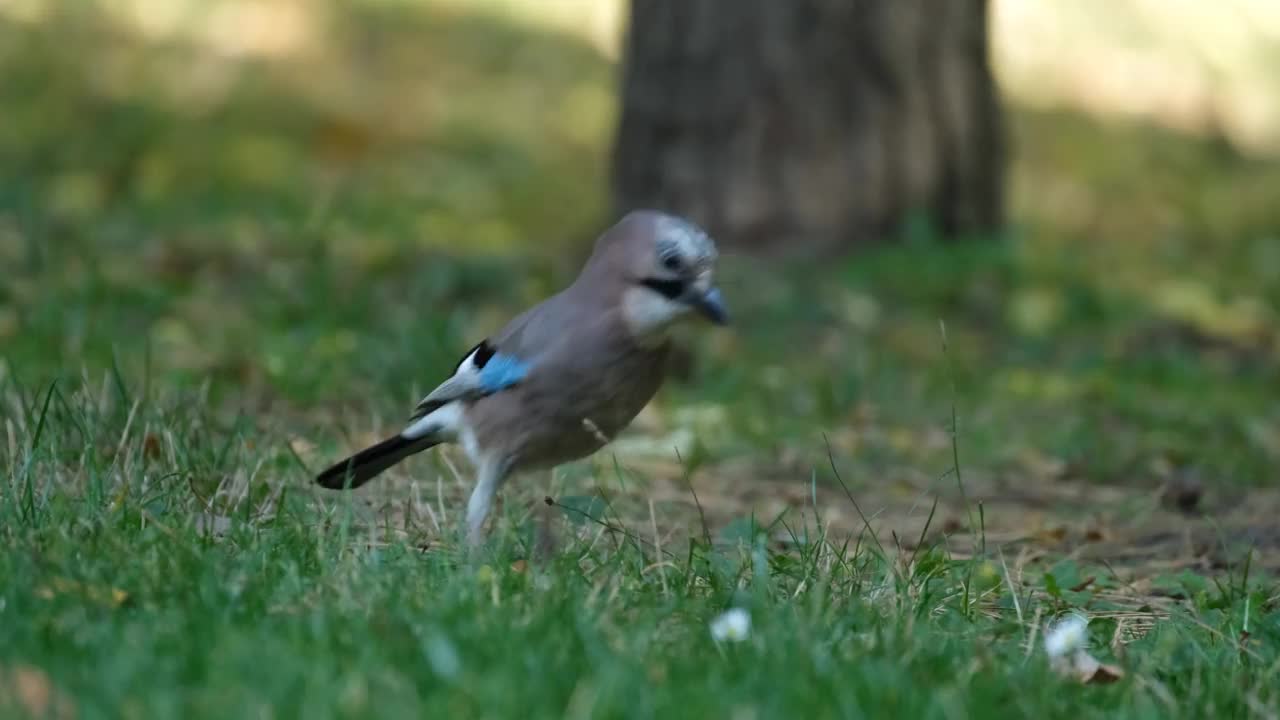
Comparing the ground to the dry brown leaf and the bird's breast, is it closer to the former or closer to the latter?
the dry brown leaf

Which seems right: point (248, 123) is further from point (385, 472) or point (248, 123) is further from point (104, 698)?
point (104, 698)

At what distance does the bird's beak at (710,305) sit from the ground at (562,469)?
506mm

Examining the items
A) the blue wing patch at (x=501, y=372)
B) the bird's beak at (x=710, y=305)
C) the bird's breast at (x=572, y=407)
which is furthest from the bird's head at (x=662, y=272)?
the blue wing patch at (x=501, y=372)

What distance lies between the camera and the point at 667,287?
405cm

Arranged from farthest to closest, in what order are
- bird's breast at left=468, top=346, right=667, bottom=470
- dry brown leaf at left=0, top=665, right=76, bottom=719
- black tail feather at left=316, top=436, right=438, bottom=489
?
black tail feather at left=316, top=436, right=438, bottom=489, bird's breast at left=468, top=346, right=667, bottom=470, dry brown leaf at left=0, top=665, right=76, bottom=719

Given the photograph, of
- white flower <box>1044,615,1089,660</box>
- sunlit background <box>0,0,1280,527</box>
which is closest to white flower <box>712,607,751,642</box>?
white flower <box>1044,615,1089,660</box>

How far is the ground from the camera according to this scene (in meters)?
3.28

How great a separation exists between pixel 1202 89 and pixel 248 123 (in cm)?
682

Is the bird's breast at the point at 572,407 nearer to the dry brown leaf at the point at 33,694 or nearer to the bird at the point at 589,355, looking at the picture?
the bird at the point at 589,355

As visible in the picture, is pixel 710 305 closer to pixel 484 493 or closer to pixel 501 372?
pixel 501 372

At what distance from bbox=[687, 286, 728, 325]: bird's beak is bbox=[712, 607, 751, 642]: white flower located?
2.25ft

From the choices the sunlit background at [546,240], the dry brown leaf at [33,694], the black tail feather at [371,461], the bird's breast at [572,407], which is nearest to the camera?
the dry brown leaf at [33,694]

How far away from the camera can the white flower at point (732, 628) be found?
3.42 meters

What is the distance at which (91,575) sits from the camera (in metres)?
3.55
